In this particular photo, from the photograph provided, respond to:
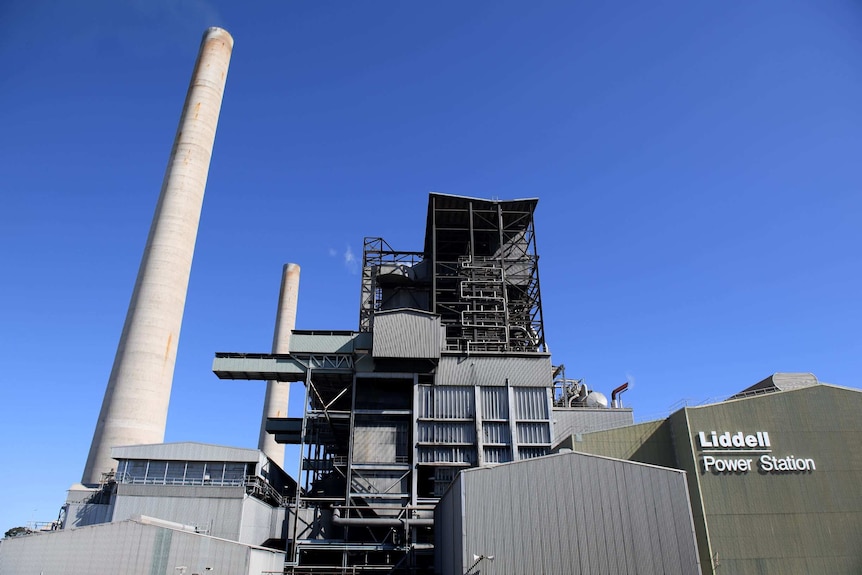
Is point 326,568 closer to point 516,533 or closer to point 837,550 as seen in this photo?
point 516,533

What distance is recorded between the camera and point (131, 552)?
85.9ft

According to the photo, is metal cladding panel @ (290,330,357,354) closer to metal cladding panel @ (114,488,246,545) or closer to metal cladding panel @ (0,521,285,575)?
metal cladding panel @ (114,488,246,545)

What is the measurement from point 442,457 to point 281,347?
124ft

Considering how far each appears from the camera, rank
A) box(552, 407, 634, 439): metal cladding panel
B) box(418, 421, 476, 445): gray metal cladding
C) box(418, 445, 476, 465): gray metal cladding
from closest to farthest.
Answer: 1. box(418, 445, 476, 465): gray metal cladding
2. box(418, 421, 476, 445): gray metal cladding
3. box(552, 407, 634, 439): metal cladding panel

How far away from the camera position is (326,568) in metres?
34.2

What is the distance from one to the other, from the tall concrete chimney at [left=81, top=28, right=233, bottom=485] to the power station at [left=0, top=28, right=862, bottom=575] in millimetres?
150

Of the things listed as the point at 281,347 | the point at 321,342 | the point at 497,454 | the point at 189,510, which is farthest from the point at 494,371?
the point at 281,347

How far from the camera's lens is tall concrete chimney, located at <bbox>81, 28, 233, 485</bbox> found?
131ft

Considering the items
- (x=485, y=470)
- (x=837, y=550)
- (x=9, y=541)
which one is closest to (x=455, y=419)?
(x=485, y=470)

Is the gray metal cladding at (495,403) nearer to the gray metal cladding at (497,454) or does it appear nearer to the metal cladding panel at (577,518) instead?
the gray metal cladding at (497,454)

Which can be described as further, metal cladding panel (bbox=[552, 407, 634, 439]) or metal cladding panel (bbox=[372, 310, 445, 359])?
metal cladding panel (bbox=[552, 407, 634, 439])

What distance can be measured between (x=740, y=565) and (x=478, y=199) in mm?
31376

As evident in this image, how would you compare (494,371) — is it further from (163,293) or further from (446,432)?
(163,293)

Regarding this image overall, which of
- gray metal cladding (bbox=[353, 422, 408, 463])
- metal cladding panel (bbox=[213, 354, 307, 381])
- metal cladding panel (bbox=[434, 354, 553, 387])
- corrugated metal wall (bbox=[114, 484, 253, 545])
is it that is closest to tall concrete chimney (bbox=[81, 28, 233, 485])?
metal cladding panel (bbox=[213, 354, 307, 381])
